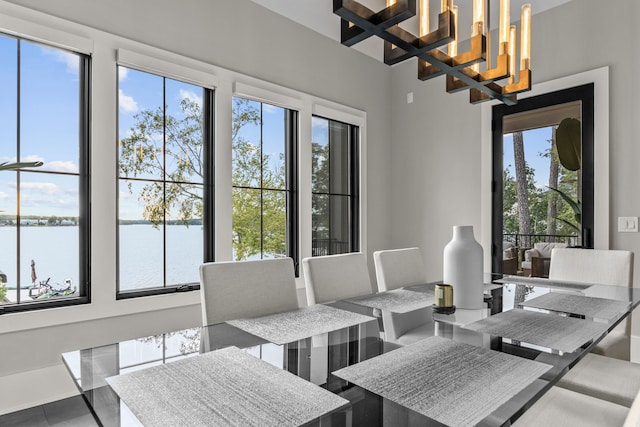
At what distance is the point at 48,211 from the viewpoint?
2240mm

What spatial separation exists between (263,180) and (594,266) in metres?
2.44

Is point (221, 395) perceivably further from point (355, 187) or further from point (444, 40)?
point (355, 187)

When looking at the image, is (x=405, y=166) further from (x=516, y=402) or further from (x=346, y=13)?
(x=516, y=402)

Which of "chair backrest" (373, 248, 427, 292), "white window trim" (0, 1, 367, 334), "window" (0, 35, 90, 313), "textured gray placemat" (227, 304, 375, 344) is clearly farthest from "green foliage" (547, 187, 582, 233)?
"window" (0, 35, 90, 313)

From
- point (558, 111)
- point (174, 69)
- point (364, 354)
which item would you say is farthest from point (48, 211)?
point (558, 111)

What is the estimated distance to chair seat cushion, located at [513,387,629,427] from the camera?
46.3 inches

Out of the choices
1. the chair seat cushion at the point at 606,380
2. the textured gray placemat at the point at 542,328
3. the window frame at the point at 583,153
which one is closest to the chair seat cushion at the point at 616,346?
the chair seat cushion at the point at 606,380

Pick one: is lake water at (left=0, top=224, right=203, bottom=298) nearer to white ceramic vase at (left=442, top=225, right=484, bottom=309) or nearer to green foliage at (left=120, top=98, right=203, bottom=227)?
green foliage at (left=120, top=98, right=203, bottom=227)

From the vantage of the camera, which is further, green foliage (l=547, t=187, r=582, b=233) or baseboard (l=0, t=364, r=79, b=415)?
green foliage (l=547, t=187, r=582, b=233)

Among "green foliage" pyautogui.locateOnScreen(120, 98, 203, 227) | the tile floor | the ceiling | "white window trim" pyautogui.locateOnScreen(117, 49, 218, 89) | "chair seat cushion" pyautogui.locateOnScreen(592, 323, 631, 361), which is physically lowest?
the tile floor

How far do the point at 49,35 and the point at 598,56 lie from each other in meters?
3.80

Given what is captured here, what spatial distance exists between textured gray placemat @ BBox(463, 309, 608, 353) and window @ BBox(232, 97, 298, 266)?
2.11m

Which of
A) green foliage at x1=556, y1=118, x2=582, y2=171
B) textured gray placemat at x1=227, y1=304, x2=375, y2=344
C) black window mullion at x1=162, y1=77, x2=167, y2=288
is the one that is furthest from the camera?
green foliage at x1=556, y1=118, x2=582, y2=171

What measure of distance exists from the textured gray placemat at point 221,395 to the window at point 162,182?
1.77 meters
